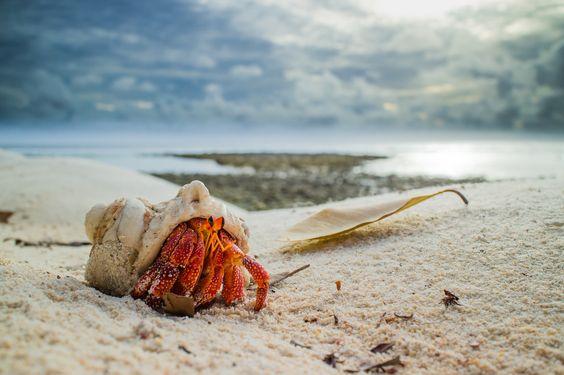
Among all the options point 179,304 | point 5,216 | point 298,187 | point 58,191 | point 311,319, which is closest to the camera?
point 179,304

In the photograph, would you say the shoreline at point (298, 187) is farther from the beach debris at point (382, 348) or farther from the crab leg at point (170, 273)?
the beach debris at point (382, 348)

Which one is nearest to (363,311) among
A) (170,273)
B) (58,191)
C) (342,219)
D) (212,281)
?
(212,281)

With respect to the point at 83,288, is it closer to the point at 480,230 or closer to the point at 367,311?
the point at 367,311

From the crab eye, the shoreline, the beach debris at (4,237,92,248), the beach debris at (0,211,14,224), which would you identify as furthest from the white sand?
the shoreline

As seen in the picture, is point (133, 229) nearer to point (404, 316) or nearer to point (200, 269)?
point (200, 269)

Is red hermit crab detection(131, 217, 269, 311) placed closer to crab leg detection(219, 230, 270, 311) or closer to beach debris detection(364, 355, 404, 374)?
crab leg detection(219, 230, 270, 311)

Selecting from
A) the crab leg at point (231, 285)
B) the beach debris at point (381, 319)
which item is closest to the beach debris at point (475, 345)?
the beach debris at point (381, 319)
